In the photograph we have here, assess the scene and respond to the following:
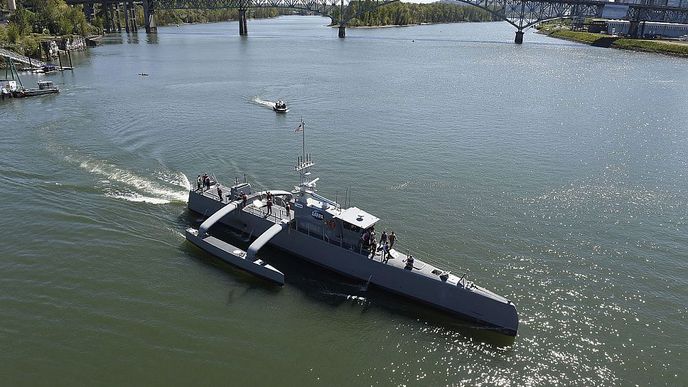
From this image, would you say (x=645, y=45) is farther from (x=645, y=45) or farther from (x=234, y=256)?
(x=234, y=256)

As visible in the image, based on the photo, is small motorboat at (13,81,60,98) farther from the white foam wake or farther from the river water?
the white foam wake

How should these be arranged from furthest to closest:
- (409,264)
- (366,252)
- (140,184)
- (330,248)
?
(140,184) → (330,248) → (366,252) → (409,264)

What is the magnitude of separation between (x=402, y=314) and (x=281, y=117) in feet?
171

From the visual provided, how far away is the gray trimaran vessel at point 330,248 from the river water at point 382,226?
104 cm

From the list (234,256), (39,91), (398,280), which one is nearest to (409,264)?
(398,280)

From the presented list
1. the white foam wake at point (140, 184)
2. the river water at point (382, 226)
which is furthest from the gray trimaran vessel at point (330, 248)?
the white foam wake at point (140, 184)

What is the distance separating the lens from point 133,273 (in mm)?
33406

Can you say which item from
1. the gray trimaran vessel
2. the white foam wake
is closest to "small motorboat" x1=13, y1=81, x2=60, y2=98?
the white foam wake

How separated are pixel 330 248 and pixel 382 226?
7.85 m

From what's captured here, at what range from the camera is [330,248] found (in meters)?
33.3

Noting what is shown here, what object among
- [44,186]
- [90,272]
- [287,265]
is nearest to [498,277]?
[287,265]

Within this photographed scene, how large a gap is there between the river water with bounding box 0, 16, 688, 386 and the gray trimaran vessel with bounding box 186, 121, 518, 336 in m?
1.04

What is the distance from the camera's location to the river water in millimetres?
26078

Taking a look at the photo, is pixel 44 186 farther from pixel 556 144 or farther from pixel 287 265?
pixel 556 144
